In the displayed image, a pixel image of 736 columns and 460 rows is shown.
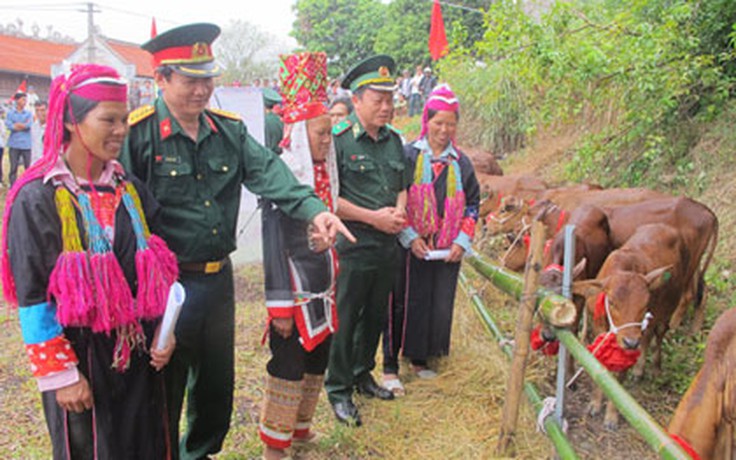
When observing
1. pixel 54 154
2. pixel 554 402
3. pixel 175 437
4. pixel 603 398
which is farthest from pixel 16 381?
pixel 603 398

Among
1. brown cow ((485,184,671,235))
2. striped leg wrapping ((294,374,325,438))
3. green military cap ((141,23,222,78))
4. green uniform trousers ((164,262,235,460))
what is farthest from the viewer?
brown cow ((485,184,671,235))

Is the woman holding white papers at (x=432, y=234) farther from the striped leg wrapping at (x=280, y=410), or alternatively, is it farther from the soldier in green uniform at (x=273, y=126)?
the striped leg wrapping at (x=280, y=410)

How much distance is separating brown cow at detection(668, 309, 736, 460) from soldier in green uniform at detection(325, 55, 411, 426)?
1758 mm

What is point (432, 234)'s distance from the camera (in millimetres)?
4164

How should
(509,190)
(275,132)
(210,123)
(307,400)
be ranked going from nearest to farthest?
(210,123), (307,400), (275,132), (509,190)

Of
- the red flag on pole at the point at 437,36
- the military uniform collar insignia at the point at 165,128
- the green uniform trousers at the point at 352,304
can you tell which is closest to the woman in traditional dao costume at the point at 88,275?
the military uniform collar insignia at the point at 165,128

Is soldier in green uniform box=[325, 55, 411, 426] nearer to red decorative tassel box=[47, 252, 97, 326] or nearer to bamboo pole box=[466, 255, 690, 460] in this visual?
bamboo pole box=[466, 255, 690, 460]

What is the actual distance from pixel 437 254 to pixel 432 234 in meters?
0.15

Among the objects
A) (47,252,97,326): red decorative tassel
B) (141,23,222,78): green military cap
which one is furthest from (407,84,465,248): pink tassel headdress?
(47,252,97,326): red decorative tassel

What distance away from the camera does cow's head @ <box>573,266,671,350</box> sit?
3.62 m

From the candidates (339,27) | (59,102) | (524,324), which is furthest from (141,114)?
(339,27)

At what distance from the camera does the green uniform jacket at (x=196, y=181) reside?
2.55m

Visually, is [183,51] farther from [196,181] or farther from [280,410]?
[280,410]

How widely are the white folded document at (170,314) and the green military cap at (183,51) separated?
2.96 feet
